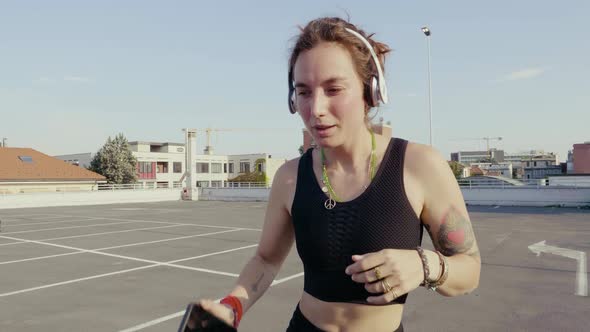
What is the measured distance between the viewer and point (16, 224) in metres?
19.3

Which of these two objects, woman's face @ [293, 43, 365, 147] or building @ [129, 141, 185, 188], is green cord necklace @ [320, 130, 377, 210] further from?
building @ [129, 141, 185, 188]

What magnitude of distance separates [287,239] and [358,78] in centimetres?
88

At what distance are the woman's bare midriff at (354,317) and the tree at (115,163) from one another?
61.7 meters

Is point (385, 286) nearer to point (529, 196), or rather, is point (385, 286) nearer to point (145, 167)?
point (529, 196)

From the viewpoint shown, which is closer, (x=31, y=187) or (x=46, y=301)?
(x=46, y=301)

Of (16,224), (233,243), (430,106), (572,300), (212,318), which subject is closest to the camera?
(212,318)

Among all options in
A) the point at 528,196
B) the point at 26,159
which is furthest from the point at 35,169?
the point at 528,196

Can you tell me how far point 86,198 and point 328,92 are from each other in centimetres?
4036

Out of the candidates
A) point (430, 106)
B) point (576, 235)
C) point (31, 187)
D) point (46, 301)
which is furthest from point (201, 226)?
point (31, 187)

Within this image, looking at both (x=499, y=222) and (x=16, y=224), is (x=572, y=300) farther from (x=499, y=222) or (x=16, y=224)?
(x=16, y=224)

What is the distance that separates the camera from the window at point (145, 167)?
2820 inches

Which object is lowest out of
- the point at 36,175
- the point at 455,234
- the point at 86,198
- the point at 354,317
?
the point at 86,198

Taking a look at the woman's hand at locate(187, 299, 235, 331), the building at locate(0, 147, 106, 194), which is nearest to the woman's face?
the woman's hand at locate(187, 299, 235, 331)

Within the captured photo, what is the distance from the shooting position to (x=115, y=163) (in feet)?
194
